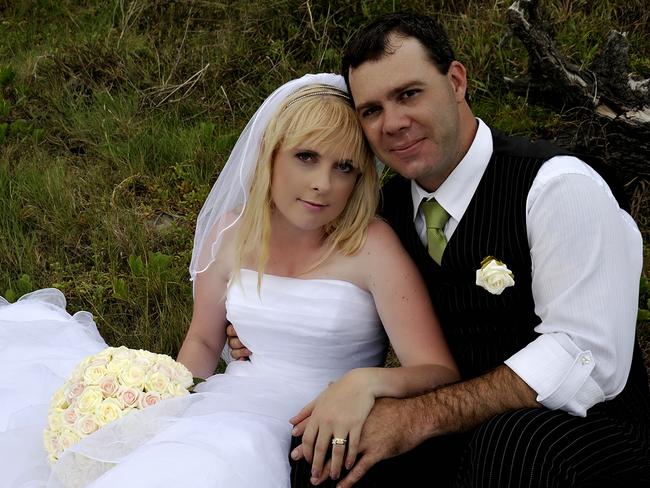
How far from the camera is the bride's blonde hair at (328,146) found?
3.47 meters

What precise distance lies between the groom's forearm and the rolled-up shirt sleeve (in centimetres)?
5

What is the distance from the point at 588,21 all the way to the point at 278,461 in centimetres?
440

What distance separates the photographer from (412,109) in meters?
3.34

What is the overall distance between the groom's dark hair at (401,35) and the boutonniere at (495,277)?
0.80 metres

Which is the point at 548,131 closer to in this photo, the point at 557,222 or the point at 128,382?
the point at 557,222

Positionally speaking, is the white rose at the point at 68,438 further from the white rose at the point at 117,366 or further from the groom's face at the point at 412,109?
the groom's face at the point at 412,109

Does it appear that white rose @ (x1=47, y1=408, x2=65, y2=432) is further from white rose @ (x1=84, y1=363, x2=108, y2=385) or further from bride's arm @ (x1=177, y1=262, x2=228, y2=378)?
bride's arm @ (x1=177, y1=262, x2=228, y2=378)

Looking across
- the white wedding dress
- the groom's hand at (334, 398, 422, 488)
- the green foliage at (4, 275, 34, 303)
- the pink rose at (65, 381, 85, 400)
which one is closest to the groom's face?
the white wedding dress

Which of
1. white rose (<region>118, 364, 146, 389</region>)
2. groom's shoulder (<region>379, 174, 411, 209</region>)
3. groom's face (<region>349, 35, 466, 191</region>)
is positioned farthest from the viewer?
groom's shoulder (<region>379, 174, 411, 209</region>)

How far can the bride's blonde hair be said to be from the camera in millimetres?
3469

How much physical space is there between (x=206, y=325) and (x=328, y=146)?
1.07m

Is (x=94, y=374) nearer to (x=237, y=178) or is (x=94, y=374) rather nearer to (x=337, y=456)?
(x=337, y=456)

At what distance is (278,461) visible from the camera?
9.86 feet

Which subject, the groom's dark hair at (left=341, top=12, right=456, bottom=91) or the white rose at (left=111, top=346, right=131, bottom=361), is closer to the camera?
the white rose at (left=111, top=346, right=131, bottom=361)
